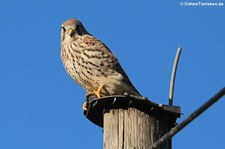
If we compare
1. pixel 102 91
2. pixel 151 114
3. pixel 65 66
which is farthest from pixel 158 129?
pixel 65 66

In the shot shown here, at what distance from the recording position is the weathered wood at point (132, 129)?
12.0 feet

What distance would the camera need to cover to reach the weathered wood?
366 cm

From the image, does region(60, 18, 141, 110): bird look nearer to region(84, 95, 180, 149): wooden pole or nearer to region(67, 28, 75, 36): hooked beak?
region(67, 28, 75, 36): hooked beak

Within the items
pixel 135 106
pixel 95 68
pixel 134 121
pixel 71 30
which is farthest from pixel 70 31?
pixel 134 121

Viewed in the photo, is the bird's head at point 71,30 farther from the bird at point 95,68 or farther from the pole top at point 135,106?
the pole top at point 135,106

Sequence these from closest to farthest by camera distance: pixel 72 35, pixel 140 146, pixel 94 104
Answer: pixel 140 146, pixel 94 104, pixel 72 35

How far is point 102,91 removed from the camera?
6.57 m

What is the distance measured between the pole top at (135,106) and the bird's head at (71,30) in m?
3.31

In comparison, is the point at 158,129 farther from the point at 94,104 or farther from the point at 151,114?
the point at 94,104

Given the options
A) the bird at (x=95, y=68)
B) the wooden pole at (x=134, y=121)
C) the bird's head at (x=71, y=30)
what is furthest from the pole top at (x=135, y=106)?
the bird's head at (x=71, y=30)

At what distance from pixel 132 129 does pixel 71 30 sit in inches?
158

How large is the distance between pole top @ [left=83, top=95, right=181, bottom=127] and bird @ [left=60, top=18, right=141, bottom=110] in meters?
2.33

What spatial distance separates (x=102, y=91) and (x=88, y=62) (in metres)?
Result: 0.40

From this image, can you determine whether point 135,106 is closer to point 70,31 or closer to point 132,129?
point 132,129
